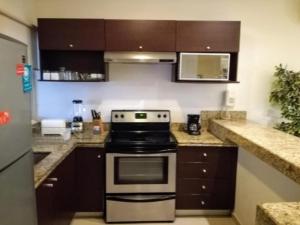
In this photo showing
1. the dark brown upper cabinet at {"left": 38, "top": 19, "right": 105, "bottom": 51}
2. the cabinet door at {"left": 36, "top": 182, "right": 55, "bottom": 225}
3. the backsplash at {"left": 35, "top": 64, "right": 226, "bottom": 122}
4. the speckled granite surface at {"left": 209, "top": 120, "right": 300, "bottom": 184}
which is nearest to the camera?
the speckled granite surface at {"left": 209, "top": 120, "right": 300, "bottom": 184}

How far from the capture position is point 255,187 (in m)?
2.39

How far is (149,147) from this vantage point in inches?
112

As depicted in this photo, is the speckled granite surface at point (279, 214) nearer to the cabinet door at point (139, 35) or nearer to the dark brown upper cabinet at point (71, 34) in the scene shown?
the cabinet door at point (139, 35)

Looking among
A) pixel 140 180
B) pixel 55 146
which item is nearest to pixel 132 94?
pixel 140 180

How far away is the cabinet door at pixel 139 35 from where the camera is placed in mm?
2980

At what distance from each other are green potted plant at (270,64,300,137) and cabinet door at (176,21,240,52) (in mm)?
723

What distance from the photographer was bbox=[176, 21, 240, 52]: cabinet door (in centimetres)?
300

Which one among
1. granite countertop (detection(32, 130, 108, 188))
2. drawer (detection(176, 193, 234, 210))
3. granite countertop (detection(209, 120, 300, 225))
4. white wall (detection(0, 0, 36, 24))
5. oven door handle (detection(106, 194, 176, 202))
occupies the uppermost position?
white wall (detection(0, 0, 36, 24))

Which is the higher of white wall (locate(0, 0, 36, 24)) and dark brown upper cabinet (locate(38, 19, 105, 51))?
white wall (locate(0, 0, 36, 24))

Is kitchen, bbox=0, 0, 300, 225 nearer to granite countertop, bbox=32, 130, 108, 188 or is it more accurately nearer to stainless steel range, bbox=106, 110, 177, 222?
granite countertop, bbox=32, 130, 108, 188

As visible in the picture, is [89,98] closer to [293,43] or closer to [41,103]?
[41,103]

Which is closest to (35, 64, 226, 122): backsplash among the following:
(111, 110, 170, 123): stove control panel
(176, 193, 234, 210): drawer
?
(111, 110, 170, 123): stove control panel

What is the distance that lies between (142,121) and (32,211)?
1933 mm

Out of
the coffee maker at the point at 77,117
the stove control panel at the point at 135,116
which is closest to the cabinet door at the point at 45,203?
the coffee maker at the point at 77,117
